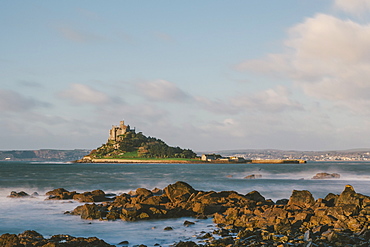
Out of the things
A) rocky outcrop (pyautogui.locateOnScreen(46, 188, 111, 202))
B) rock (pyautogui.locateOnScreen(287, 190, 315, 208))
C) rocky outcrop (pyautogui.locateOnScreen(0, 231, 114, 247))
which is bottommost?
rocky outcrop (pyautogui.locateOnScreen(46, 188, 111, 202))

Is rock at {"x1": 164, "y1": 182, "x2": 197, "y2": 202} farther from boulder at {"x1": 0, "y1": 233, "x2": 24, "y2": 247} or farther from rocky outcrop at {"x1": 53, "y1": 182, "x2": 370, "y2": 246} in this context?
boulder at {"x1": 0, "y1": 233, "x2": 24, "y2": 247}

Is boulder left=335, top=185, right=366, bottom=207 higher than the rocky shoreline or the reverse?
higher

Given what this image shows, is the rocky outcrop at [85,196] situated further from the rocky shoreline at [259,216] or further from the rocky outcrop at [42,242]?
the rocky outcrop at [42,242]

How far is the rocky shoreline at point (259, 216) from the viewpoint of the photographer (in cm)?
1866

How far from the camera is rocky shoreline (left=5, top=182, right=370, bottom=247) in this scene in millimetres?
Result: 18656

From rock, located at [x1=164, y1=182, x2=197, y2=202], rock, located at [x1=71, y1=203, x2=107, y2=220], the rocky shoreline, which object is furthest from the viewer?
rock, located at [x1=164, y1=182, x2=197, y2=202]

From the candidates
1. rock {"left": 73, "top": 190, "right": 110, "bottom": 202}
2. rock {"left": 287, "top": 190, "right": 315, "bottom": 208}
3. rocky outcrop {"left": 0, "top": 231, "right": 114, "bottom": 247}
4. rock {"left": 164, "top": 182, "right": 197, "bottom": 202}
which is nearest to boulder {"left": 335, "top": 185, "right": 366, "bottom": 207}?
rock {"left": 287, "top": 190, "right": 315, "bottom": 208}

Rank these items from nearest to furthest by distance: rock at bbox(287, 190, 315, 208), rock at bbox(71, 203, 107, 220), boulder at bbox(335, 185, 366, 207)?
1. boulder at bbox(335, 185, 366, 207)
2. rock at bbox(71, 203, 107, 220)
3. rock at bbox(287, 190, 315, 208)

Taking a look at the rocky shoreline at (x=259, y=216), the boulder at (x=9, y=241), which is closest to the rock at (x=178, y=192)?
the rocky shoreline at (x=259, y=216)

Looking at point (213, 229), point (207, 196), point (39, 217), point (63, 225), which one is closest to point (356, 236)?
point (213, 229)

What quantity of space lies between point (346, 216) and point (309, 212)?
6.57 feet

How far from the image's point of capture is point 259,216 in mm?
23562

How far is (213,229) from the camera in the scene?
22.6 metres

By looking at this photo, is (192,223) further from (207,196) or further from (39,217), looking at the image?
(39,217)
